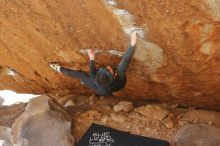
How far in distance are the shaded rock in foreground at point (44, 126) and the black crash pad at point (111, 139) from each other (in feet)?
0.90

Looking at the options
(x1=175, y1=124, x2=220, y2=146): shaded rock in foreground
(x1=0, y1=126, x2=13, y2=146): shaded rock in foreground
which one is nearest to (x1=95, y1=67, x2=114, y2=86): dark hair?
(x1=175, y1=124, x2=220, y2=146): shaded rock in foreground

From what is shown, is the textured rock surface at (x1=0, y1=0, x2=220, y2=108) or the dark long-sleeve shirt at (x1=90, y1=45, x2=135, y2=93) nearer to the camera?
the textured rock surface at (x1=0, y1=0, x2=220, y2=108)

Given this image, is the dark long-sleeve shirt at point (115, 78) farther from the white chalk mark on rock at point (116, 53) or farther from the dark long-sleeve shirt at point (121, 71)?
the white chalk mark on rock at point (116, 53)

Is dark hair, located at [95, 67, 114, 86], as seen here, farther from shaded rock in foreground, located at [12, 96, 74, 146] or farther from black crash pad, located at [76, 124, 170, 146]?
shaded rock in foreground, located at [12, 96, 74, 146]

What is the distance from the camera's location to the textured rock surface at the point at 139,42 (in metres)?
4.04

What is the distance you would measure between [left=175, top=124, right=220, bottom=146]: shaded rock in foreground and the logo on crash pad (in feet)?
3.29

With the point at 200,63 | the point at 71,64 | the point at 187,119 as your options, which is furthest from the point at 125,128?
the point at 200,63

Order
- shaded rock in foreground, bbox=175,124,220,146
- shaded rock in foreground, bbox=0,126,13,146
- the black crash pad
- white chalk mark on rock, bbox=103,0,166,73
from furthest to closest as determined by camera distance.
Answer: shaded rock in foreground, bbox=0,126,13,146 → the black crash pad → shaded rock in foreground, bbox=175,124,220,146 → white chalk mark on rock, bbox=103,0,166,73

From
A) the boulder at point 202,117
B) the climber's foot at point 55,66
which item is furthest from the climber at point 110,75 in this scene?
the boulder at point 202,117

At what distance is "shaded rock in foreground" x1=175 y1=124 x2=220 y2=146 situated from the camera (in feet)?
16.5

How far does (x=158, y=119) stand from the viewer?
221 inches

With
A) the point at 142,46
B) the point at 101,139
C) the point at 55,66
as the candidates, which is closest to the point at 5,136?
the point at 55,66

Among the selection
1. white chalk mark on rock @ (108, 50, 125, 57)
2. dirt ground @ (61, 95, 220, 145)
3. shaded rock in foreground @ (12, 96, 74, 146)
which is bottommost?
shaded rock in foreground @ (12, 96, 74, 146)

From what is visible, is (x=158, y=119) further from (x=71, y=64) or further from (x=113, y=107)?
(x=71, y=64)
